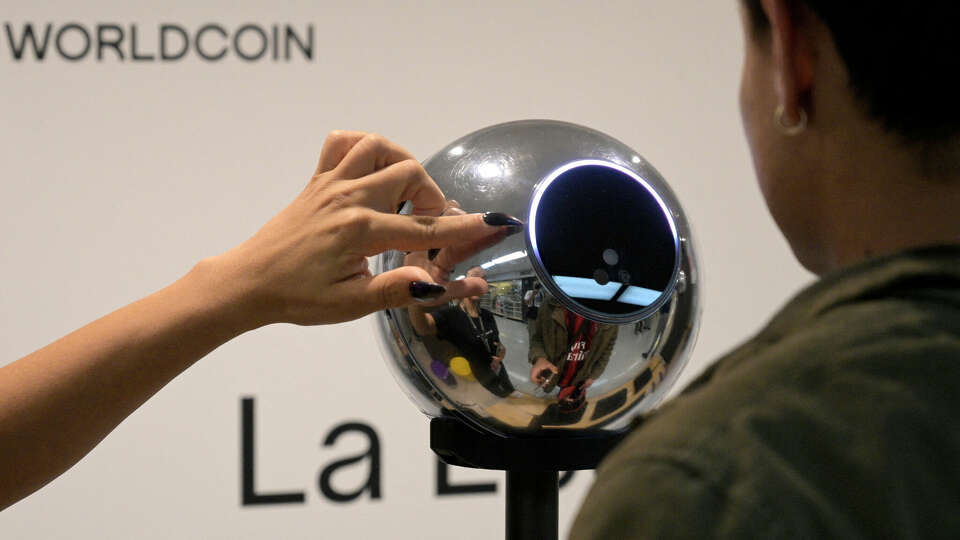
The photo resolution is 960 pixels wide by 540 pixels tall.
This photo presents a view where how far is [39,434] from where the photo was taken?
2.70 feet

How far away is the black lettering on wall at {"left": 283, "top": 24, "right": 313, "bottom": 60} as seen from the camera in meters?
1.82

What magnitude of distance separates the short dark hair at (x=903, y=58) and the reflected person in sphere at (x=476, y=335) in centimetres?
42

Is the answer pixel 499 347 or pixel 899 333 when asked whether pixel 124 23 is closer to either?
pixel 499 347

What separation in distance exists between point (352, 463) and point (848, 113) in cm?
153

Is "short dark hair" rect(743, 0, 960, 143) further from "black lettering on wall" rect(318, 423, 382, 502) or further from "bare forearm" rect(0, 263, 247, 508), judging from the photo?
"black lettering on wall" rect(318, 423, 382, 502)

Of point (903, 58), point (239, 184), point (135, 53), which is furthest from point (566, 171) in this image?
point (135, 53)

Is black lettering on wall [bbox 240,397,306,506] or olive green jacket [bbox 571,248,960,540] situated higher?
olive green jacket [bbox 571,248,960,540]

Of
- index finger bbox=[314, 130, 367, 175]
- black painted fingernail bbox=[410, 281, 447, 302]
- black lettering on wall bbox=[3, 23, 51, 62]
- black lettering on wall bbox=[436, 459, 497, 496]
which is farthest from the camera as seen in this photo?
black lettering on wall bbox=[436, 459, 497, 496]

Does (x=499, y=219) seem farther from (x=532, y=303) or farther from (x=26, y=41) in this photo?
(x=26, y=41)

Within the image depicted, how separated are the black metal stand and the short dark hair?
0.49 m

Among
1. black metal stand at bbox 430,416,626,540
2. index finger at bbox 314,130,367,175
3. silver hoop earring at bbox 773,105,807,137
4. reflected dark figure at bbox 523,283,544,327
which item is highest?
index finger at bbox 314,130,367,175

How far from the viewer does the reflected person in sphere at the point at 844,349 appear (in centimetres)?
35

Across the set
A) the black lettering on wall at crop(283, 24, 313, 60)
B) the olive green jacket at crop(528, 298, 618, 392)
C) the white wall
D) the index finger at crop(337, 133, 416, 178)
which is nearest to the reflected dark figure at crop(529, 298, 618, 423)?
the olive green jacket at crop(528, 298, 618, 392)

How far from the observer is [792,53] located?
1.45 ft
